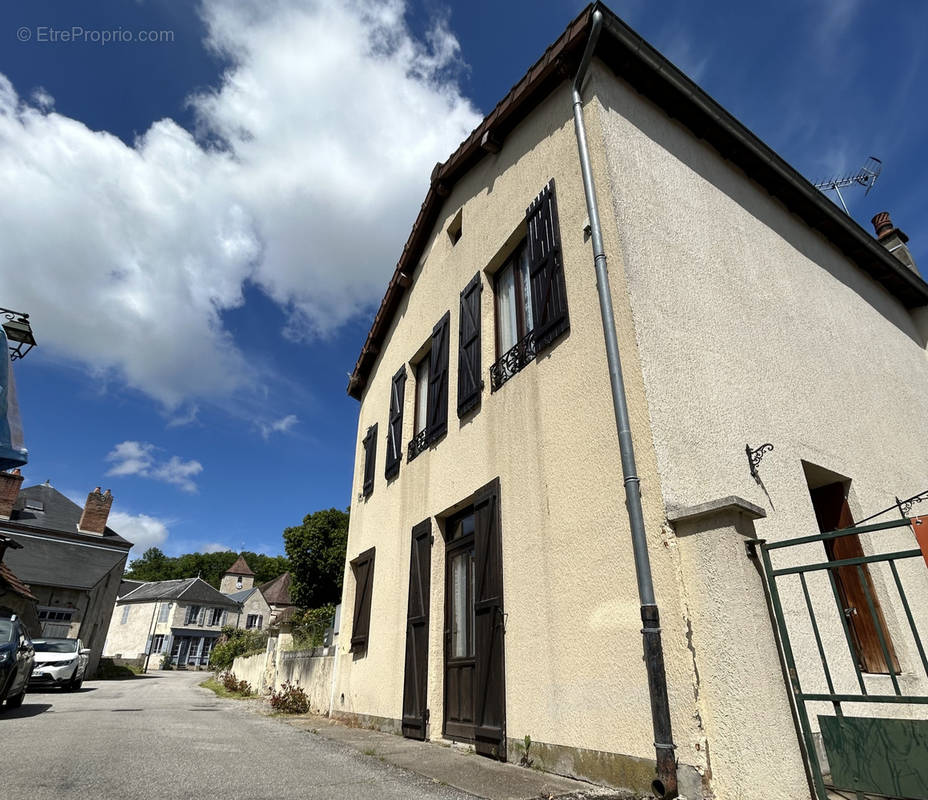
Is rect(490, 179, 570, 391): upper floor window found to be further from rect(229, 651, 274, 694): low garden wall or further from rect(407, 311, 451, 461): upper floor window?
rect(229, 651, 274, 694): low garden wall

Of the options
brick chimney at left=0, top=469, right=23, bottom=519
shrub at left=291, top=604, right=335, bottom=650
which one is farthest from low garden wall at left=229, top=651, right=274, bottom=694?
brick chimney at left=0, top=469, right=23, bottom=519

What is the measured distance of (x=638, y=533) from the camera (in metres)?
3.43

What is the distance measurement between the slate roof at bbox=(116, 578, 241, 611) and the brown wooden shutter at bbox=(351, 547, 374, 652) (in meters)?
43.5

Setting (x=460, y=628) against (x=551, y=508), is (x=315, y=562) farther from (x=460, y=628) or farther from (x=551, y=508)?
(x=551, y=508)

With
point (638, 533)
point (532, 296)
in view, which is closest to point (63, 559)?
point (532, 296)

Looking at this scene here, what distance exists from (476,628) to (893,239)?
10.3 metres

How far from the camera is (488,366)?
615 cm

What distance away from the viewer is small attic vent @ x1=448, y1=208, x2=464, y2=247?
8.02 metres

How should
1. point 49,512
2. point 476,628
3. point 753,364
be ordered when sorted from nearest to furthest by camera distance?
point 753,364 < point 476,628 < point 49,512

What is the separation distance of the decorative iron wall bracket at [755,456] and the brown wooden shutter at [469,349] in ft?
9.19

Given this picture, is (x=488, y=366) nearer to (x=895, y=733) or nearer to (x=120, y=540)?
(x=895, y=733)

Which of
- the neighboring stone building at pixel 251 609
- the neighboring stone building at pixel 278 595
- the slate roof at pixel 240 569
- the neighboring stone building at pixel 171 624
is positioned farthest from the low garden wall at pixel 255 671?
the slate roof at pixel 240 569

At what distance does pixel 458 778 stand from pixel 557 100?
6.47 meters

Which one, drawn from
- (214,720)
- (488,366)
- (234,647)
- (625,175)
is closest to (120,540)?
(234,647)
